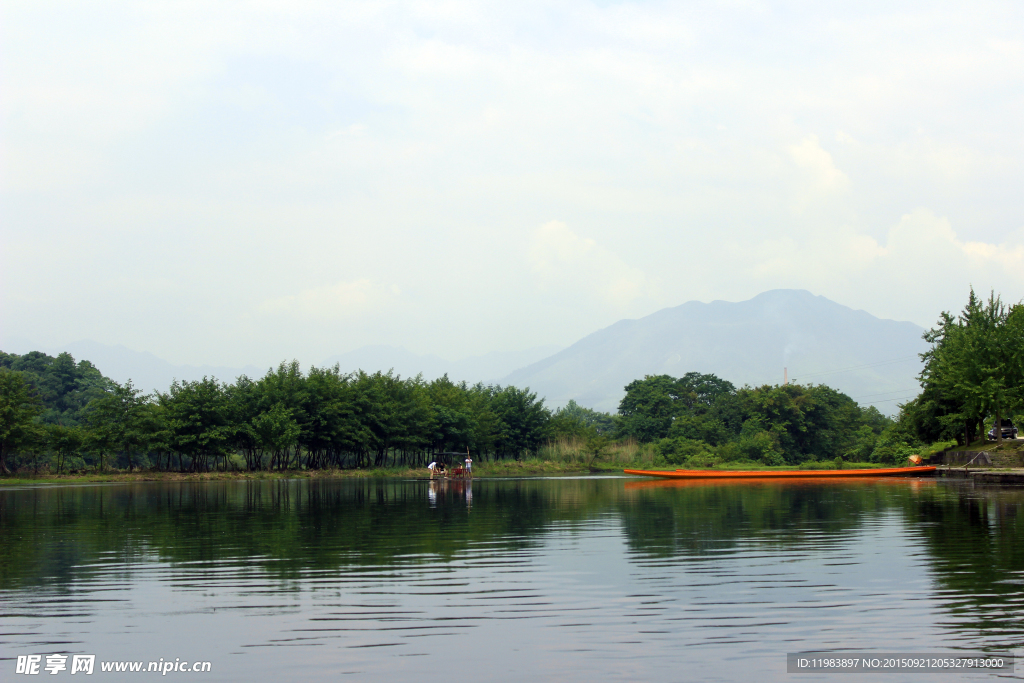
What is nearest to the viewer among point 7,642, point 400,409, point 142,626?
point 7,642

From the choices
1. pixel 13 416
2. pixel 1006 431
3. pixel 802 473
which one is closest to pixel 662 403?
pixel 802 473

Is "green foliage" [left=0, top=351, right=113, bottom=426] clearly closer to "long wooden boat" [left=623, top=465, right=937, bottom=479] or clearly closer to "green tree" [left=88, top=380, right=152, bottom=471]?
"green tree" [left=88, top=380, right=152, bottom=471]

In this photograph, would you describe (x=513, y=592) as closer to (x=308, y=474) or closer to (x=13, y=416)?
(x=308, y=474)

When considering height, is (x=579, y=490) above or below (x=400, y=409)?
below

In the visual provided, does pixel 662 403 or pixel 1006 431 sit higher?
pixel 662 403

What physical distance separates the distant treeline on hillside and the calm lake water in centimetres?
3130

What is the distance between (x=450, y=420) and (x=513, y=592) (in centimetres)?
5136

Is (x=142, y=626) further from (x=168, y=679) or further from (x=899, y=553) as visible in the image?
(x=899, y=553)

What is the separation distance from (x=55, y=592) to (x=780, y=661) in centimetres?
1005

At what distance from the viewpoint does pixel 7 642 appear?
352 inches

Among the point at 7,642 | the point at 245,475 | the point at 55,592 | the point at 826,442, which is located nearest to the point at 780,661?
the point at 7,642

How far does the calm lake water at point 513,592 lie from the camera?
327 inches

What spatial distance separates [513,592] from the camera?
1146 cm

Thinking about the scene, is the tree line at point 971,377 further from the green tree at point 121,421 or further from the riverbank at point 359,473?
the green tree at point 121,421
